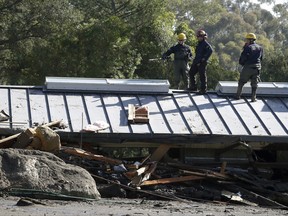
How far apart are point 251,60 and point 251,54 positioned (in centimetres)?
18

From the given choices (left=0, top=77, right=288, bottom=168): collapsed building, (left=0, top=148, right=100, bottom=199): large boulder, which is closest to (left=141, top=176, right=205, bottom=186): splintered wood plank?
(left=0, top=77, right=288, bottom=168): collapsed building

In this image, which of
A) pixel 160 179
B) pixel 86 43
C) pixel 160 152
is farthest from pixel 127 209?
pixel 86 43

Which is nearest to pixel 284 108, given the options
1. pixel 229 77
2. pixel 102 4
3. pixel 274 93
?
pixel 274 93

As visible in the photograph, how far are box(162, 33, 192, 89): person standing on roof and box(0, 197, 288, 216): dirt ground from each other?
657cm

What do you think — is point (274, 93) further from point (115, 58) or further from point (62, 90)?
point (115, 58)

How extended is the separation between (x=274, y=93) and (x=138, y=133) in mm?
4773

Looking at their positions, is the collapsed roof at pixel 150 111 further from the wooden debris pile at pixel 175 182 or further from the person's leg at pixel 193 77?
the wooden debris pile at pixel 175 182

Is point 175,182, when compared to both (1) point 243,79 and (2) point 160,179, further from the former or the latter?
(1) point 243,79

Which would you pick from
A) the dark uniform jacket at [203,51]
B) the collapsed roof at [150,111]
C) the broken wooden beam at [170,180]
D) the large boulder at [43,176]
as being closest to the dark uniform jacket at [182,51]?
the dark uniform jacket at [203,51]

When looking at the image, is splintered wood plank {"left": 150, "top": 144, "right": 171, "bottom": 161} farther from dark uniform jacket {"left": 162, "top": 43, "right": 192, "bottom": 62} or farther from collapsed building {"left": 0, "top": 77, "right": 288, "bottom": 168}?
dark uniform jacket {"left": 162, "top": 43, "right": 192, "bottom": 62}

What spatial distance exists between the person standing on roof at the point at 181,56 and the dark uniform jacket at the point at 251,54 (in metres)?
1.84

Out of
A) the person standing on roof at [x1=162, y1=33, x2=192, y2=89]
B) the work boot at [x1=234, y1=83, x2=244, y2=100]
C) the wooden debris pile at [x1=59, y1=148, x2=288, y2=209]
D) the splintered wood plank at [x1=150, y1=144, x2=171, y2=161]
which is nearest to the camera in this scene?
the wooden debris pile at [x1=59, y1=148, x2=288, y2=209]

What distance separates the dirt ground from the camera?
1291cm

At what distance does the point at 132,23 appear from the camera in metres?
38.3
